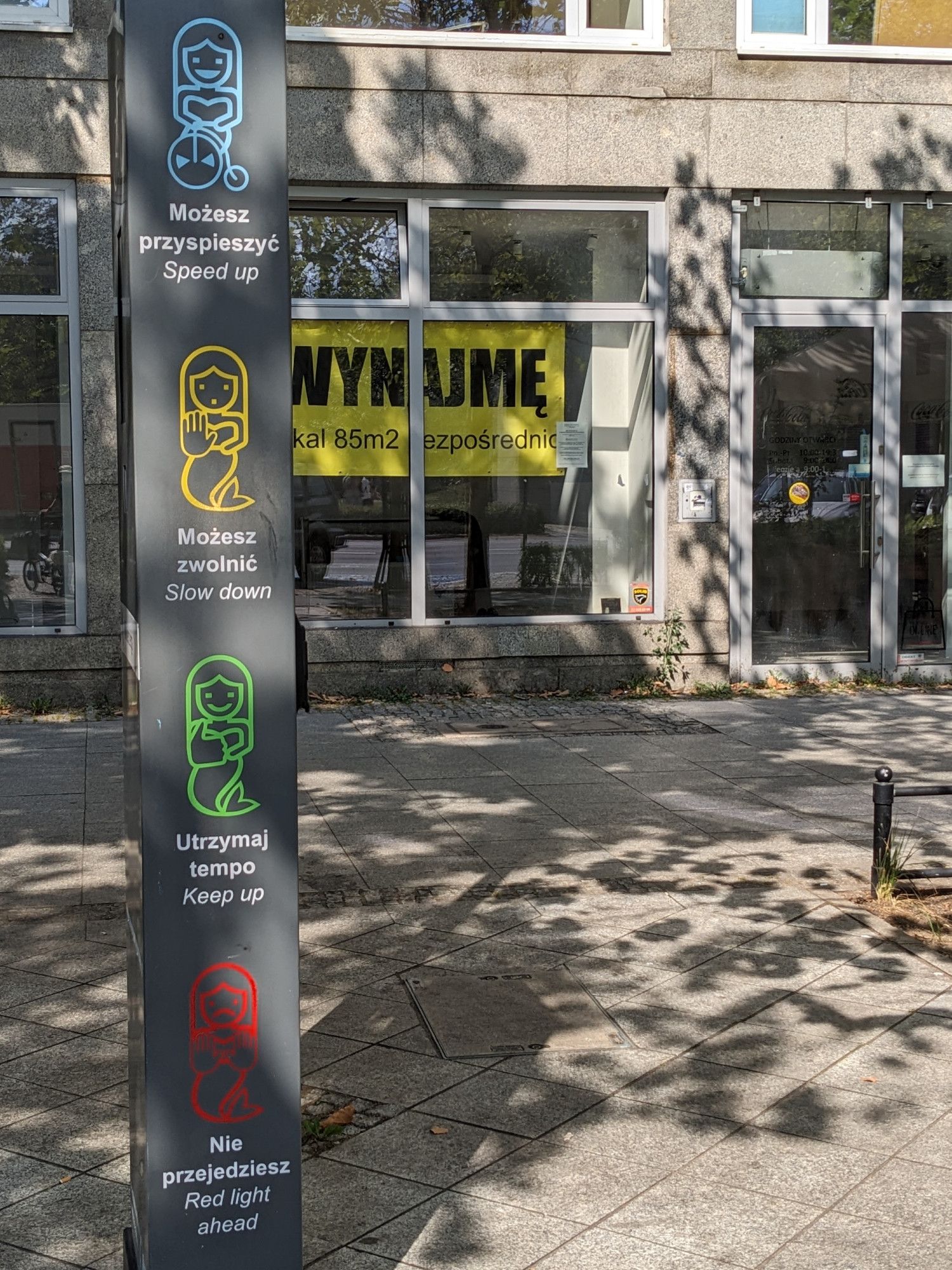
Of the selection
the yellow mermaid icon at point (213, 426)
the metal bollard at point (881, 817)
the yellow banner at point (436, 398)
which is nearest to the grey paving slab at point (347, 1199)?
the yellow mermaid icon at point (213, 426)

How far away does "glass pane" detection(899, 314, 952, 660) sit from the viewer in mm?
13492

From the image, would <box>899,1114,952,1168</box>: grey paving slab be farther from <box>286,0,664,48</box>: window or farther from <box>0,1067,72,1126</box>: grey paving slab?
<box>286,0,664,48</box>: window

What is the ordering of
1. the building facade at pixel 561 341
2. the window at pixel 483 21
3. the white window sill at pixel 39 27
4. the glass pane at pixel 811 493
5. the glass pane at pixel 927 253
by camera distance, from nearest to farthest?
the white window sill at pixel 39 27 → the building facade at pixel 561 341 → the window at pixel 483 21 → the glass pane at pixel 811 493 → the glass pane at pixel 927 253

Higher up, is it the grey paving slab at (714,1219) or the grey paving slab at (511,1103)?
the grey paving slab at (511,1103)

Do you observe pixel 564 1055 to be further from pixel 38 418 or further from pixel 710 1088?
pixel 38 418

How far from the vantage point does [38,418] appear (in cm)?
1220

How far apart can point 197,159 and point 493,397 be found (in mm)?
9896

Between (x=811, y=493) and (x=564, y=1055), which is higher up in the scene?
(x=811, y=493)

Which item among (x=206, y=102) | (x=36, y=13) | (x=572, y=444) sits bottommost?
(x=572, y=444)

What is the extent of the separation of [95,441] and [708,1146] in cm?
901

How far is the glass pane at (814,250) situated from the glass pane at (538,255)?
0.97 metres

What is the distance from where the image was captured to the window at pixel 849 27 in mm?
12891

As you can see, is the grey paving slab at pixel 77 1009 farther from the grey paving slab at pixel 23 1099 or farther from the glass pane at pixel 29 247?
the glass pane at pixel 29 247

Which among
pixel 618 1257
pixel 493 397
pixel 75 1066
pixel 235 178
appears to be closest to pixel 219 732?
pixel 235 178
